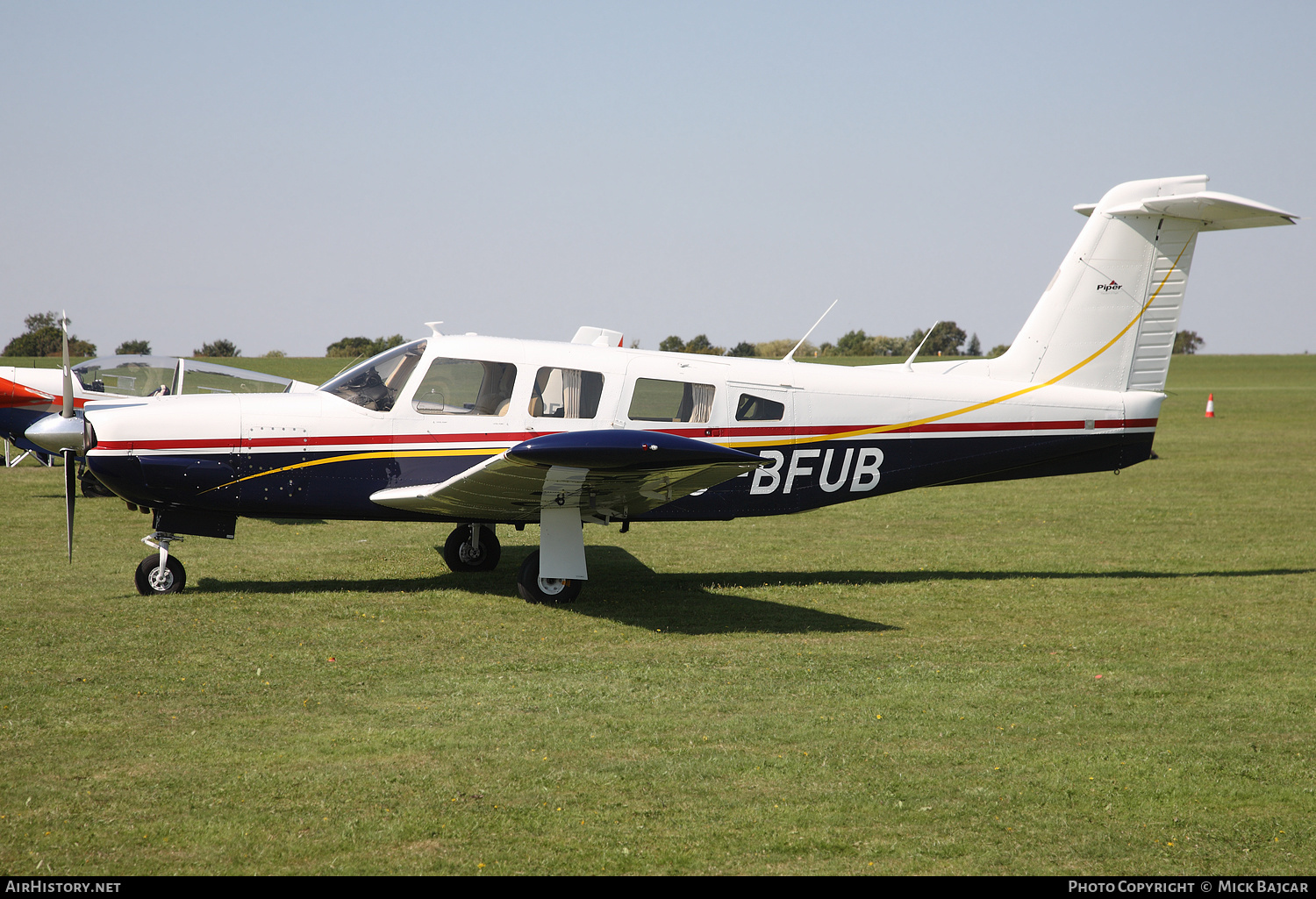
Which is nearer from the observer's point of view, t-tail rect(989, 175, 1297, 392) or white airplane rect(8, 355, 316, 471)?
t-tail rect(989, 175, 1297, 392)

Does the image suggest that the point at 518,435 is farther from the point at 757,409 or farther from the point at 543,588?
the point at 757,409

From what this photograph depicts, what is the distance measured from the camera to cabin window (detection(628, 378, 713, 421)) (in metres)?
9.13

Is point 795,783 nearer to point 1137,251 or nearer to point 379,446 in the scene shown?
point 379,446

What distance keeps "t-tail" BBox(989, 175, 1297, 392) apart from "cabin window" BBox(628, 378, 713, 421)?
325cm

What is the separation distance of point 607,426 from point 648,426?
0.39 meters

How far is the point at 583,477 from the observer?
768cm

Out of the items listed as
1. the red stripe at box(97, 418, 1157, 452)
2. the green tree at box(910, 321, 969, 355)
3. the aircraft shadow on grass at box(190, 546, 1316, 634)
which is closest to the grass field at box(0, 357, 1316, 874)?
the aircraft shadow on grass at box(190, 546, 1316, 634)

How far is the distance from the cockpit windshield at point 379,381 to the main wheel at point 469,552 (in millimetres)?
2124

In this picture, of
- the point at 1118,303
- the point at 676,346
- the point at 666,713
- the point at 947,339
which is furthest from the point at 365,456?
the point at 947,339

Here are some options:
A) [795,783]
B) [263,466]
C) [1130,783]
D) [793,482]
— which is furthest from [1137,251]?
[263,466]

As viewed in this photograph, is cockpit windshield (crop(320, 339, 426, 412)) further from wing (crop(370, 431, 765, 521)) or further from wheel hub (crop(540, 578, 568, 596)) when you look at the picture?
wheel hub (crop(540, 578, 568, 596))

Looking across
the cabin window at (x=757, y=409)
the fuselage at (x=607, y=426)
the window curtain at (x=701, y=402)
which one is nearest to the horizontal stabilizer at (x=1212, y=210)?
the fuselage at (x=607, y=426)

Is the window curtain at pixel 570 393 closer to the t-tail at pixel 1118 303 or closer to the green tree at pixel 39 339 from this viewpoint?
the t-tail at pixel 1118 303

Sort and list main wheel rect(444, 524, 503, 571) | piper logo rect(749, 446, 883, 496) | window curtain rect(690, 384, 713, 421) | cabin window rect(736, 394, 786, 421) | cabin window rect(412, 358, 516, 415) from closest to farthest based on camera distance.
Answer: cabin window rect(412, 358, 516, 415)
window curtain rect(690, 384, 713, 421)
cabin window rect(736, 394, 786, 421)
piper logo rect(749, 446, 883, 496)
main wheel rect(444, 524, 503, 571)
